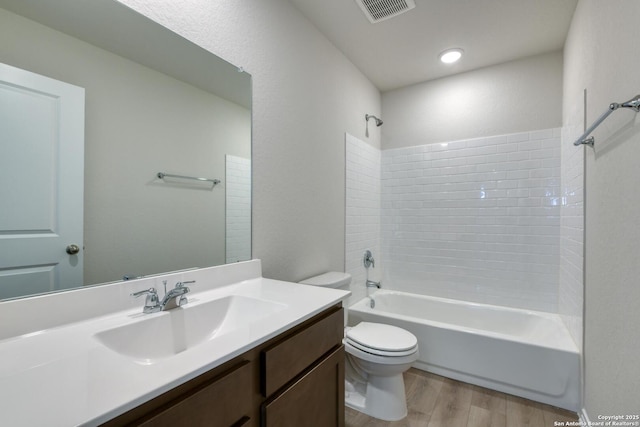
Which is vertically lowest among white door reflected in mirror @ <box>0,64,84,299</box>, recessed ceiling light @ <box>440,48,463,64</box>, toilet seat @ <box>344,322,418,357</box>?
toilet seat @ <box>344,322,418,357</box>

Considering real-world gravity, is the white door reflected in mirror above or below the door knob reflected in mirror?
above

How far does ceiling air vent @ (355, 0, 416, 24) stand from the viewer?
1822 millimetres

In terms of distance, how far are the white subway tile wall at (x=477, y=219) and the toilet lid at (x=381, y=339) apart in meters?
1.15

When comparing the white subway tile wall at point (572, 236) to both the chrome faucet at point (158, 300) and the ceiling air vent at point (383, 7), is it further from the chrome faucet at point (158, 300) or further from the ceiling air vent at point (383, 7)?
the chrome faucet at point (158, 300)

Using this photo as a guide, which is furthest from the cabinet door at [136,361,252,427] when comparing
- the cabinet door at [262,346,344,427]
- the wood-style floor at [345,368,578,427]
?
the wood-style floor at [345,368,578,427]

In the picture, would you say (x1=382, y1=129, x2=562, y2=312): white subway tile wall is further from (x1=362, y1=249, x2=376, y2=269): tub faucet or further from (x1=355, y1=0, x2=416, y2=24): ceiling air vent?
(x1=355, y1=0, x2=416, y2=24): ceiling air vent

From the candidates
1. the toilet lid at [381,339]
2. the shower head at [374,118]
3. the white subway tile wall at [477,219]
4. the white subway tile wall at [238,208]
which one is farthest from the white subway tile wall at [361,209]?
the white subway tile wall at [238,208]

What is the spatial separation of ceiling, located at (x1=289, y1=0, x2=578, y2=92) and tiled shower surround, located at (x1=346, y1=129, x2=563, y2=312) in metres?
0.70

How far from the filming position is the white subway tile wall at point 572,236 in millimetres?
1744

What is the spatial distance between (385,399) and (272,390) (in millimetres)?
1172

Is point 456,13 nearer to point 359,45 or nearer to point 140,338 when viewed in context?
point 359,45

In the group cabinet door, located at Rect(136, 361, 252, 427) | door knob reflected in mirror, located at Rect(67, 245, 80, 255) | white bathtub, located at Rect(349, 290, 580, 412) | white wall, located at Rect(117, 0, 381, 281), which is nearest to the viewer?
cabinet door, located at Rect(136, 361, 252, 427)

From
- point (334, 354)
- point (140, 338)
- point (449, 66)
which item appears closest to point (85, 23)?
point (140, 338)

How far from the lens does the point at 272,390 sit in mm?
867
